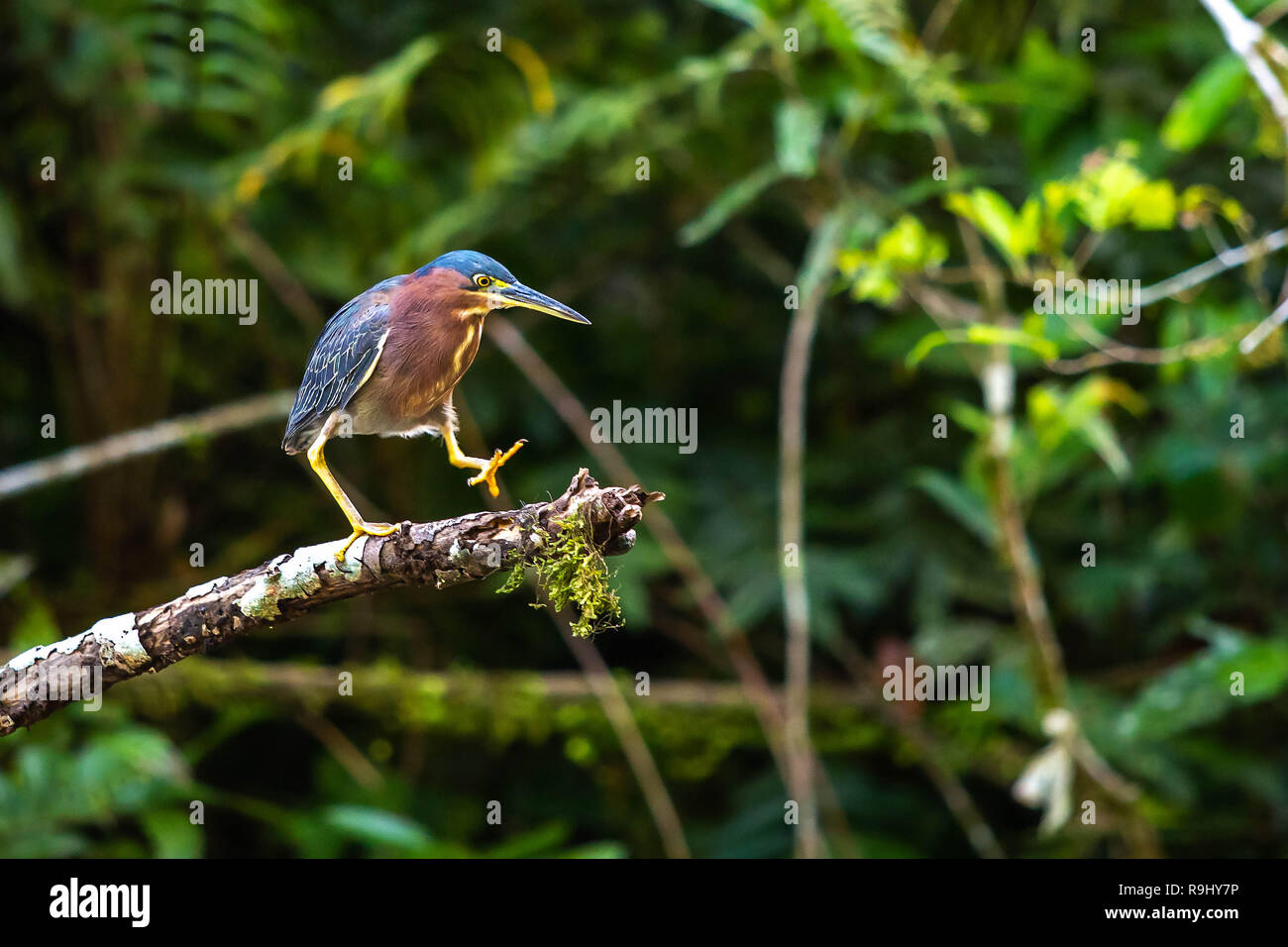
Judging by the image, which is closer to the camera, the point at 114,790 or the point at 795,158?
the point at 795,158

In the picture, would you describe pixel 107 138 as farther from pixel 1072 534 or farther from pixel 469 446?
pixel 1072 534

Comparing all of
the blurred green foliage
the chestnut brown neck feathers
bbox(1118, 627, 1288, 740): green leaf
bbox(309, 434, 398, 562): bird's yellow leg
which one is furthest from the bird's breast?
bbox(1118, 627, 1288, 740): green leaf

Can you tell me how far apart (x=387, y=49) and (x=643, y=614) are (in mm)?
2840

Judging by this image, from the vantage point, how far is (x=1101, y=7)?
488 cm

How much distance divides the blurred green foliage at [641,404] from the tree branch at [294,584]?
2604 mm

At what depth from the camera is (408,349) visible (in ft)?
4.94

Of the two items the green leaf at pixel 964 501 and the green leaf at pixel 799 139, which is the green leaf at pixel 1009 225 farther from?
the green leaf at pixel 964 501

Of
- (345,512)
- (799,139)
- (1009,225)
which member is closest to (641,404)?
(799,139)

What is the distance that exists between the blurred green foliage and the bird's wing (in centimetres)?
236

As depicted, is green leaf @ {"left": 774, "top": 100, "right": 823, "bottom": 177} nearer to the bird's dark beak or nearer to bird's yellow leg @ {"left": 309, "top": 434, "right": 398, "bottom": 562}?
the bird's dark beak

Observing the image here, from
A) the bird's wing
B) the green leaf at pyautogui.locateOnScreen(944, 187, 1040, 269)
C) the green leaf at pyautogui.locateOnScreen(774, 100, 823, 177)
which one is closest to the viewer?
the bird's wing

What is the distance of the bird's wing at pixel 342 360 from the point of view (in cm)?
154

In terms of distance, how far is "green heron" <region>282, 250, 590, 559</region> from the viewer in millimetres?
1479

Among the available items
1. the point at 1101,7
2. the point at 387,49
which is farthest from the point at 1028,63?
the point at 387,49
